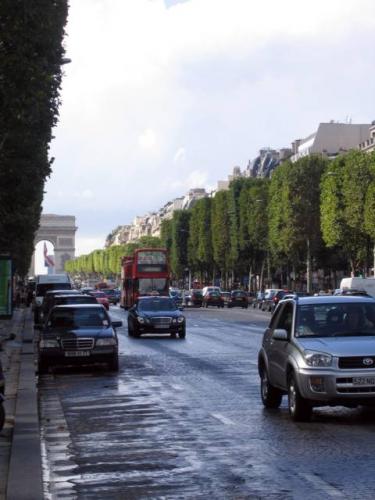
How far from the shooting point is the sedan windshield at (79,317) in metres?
25.9

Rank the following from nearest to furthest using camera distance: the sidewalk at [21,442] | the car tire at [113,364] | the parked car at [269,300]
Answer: the sidewalk at [21,442], the car tire at [113,364], the parked car at [269,300]

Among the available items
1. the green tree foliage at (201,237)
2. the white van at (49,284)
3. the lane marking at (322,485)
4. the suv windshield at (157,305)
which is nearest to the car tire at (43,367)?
the lane marking at (322,485)

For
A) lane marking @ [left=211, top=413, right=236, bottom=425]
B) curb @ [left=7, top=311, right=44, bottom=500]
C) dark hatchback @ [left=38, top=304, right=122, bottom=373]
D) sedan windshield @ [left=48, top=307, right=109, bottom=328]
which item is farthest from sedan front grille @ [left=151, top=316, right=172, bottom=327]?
lane marking @ [left=211, top=413, right=236, bottom=425]

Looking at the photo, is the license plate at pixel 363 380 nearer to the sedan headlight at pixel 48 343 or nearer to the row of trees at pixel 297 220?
the sedan headlight at pixel 48 343

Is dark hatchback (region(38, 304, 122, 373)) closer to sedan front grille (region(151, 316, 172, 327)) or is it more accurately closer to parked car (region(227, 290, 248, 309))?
sedan front grille (region(151, 316, 172, 327))

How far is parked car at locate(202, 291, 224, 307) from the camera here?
328 feet

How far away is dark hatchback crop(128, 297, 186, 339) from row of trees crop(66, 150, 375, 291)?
35.9 meters

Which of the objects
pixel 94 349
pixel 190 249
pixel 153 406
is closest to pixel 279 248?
pixel 190 249

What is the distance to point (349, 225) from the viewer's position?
7975cm

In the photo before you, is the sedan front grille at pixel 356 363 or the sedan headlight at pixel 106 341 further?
the sedan headlight at pixel 106 341

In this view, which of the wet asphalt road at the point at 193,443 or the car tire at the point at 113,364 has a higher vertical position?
the car tire at the point at 113,364

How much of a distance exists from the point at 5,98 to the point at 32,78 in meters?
0.77

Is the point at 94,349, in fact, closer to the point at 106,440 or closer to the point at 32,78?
the point at 32,78

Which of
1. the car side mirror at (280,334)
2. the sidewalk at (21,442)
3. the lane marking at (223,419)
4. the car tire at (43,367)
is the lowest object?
the sidewalk at (21,442)
